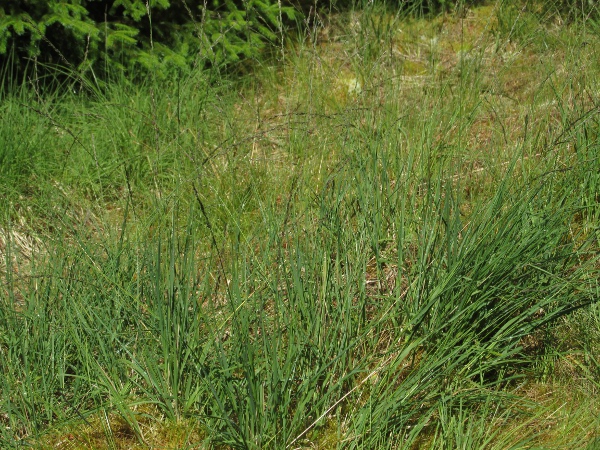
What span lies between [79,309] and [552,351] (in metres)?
1.53

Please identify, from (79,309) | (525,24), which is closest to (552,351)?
(79,309)

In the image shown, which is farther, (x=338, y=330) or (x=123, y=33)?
(x=123, y=33)

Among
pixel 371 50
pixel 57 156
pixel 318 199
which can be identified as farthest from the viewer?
pixel 371 50

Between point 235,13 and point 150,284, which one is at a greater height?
point 235,13

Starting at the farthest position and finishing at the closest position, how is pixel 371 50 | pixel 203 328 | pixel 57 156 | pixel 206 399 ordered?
pixel 371 50 < pixel 57 156 < pixel 203 328 < pixel 206 399

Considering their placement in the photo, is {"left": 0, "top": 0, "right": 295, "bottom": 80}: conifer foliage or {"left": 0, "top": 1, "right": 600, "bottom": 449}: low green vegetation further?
{"left": 0, "top": 0, "right": 295, "bottom": 80}: conifer foliage

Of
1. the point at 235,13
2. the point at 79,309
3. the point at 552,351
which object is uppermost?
the point at 235,13

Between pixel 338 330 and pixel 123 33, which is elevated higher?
pixel 123 33

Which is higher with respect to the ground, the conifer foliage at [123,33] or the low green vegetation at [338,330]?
the conifer foliage at [123,33]

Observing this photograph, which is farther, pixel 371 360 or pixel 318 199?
pixel 318 199

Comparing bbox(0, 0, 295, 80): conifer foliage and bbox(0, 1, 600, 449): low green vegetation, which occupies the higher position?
bbox(0, 0, 295, 80): conifer foliage

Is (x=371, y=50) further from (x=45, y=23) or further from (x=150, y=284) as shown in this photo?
(x=150, y=284)

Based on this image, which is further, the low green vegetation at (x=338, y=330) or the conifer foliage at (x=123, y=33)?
the conifer foliage at (x=123, y=33)

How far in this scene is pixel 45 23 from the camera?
3961mm
